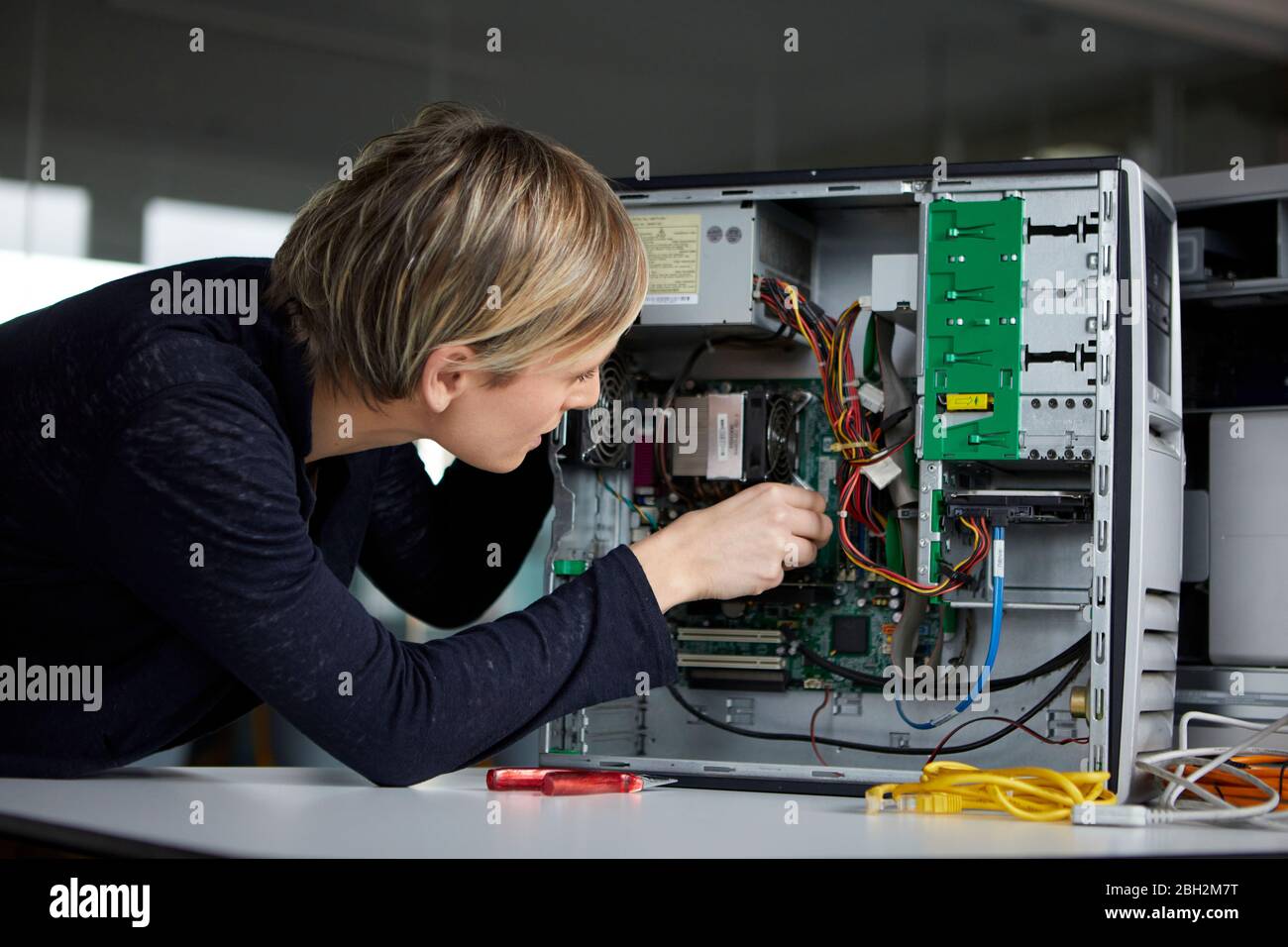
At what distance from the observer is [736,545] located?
1.40 meters

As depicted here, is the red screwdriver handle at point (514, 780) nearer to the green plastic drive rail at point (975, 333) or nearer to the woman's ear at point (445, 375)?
the woman's ear at point (445, 375)

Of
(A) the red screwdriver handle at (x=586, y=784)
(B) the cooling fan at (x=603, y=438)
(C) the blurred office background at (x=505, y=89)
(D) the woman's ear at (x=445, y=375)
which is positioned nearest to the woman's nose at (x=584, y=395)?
(D) the woman's ear at (x=445, y=375)

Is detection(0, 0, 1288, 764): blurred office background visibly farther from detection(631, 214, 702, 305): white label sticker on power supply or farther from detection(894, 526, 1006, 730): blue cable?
detection(894, 526, 1006, 730): blue cable

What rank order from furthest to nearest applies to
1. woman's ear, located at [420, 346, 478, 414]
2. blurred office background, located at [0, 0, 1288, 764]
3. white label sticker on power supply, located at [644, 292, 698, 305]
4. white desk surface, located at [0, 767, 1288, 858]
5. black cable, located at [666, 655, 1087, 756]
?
blurred office background, located at [0, 0, 1288, 764] → white label sticker on power supply, located at [644, 292, 698, 305] → black cable, located at [666, 655, 1087, 756] → woman's ear, located at [420, 346, 478, 414] → white desk surface, located at [0, 767, 1288, 858]

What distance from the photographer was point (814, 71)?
548cm

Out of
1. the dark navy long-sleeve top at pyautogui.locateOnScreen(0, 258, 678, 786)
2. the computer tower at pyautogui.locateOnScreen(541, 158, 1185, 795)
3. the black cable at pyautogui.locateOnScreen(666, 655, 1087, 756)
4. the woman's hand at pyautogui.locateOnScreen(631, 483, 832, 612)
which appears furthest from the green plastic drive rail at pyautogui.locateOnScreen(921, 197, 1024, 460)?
the dark navy long-sleeve top at pyautogui.locateOnScreen(0, 258, 678, 786)

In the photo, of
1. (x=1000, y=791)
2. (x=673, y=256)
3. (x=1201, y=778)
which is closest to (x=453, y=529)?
(x=673, y=256)

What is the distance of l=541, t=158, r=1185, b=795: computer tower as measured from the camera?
141cm

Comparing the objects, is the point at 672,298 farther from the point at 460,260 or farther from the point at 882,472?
the point at 460,260

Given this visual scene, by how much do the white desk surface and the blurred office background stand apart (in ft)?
11.5

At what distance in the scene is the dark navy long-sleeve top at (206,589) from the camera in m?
1.16

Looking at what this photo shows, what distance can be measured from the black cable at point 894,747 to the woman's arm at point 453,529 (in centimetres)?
29

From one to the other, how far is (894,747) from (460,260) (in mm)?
794
